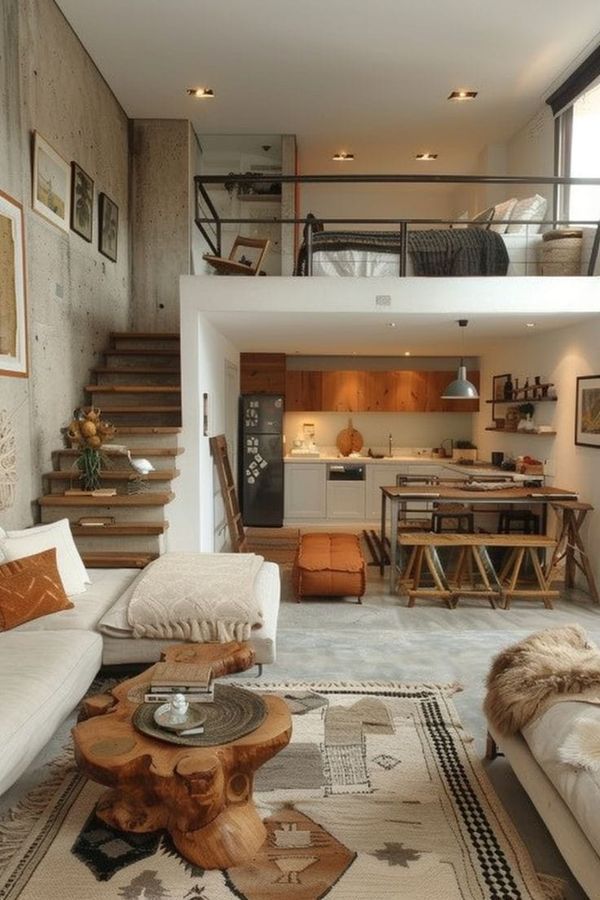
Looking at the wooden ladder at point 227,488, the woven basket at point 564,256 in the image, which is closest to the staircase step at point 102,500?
the wooden ladder at point 227,488

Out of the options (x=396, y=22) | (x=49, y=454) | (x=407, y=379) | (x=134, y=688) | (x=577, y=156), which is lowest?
(x=134, y=688)

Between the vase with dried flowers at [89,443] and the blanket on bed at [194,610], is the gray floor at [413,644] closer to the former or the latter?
the blanket on bed at [194,610]

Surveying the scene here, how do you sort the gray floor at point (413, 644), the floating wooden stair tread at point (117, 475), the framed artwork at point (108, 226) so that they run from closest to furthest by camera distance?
the gray floor at point (413, 644) → the floating wooden stair tread at point (117, 475) → the framed artwork at point (108, 226)

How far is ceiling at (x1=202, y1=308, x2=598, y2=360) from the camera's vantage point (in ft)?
16.9

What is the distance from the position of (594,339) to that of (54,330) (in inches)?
171

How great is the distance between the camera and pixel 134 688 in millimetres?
2385

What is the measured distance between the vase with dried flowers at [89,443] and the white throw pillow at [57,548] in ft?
2.60

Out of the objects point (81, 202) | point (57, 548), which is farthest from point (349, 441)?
point (57, 548)

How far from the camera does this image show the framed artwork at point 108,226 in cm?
595

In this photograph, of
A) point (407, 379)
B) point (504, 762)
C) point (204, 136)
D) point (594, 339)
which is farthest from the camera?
point (407, 379)

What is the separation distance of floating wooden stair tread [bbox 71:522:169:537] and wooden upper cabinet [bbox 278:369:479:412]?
428cm

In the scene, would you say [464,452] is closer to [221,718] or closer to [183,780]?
[221,718]

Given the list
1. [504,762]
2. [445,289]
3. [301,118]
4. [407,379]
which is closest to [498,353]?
[407,379]

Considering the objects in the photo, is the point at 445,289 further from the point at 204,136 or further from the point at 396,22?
the point at 204,136
